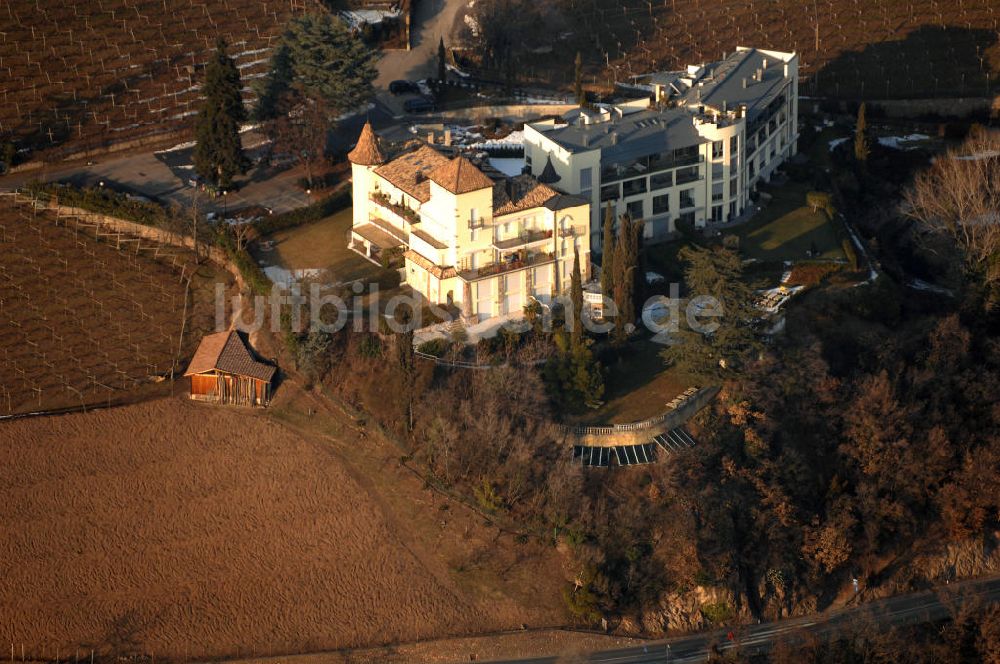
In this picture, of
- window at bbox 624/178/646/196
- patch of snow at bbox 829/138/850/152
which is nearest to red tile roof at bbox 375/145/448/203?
window at bbox 624/178/646/196

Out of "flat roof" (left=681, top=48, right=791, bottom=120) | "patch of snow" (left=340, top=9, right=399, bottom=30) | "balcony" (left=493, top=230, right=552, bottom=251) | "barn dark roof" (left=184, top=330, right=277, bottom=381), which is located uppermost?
"patch of snow" (left=340, top=9, right=399, bottom=30)

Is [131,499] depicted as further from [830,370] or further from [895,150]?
[895,150]

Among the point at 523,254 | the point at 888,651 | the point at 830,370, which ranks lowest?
the point at 888,651

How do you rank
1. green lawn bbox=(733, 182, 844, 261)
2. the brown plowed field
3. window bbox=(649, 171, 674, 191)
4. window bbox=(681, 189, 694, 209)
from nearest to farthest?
1. the brown plowed field
2. green lawn bbox=(733, 182, 844, 261)
3. window bbox=(649, 171, 674, 191)
4. window bbox=(681, 189, 694, 209)

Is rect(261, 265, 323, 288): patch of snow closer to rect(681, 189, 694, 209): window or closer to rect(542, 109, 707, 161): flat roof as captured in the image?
rect(542, 109, 707, 161): flat roof

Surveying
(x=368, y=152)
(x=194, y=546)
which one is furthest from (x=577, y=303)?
(x=194, y=546)

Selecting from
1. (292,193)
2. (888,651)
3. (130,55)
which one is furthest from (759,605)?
(130,55)
